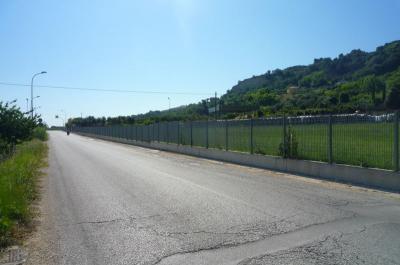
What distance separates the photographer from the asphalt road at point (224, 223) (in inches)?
254

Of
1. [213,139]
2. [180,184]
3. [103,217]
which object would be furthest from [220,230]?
[213,139]

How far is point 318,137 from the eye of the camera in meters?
16.9

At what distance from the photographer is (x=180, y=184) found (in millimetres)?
14602

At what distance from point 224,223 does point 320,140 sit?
30.3 feet

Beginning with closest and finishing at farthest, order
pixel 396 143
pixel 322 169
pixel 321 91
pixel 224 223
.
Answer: pixel 224 223, pixel 396 143, pixel 322 169, pixel 321 91

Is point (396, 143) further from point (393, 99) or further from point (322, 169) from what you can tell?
point (393, 99)

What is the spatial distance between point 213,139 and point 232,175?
10.7 meters

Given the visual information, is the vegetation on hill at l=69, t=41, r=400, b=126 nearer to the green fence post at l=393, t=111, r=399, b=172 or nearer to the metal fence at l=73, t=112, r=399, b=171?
the metal fence at l=73, t=112, r=399, b=171

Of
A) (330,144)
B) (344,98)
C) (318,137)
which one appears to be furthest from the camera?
(344,98)

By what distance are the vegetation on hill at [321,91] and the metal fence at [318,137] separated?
4032 cm

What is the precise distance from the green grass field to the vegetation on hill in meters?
40.3

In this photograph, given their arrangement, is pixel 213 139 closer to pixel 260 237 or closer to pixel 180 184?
pixel 180 184

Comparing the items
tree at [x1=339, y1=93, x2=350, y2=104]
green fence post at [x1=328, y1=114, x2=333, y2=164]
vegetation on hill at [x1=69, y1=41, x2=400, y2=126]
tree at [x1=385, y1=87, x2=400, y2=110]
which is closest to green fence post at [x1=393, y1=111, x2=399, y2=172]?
green fence post at [x1=328, y1=114, x2=333, y2=164]

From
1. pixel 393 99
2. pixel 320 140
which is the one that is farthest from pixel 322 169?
pixel 393 99
